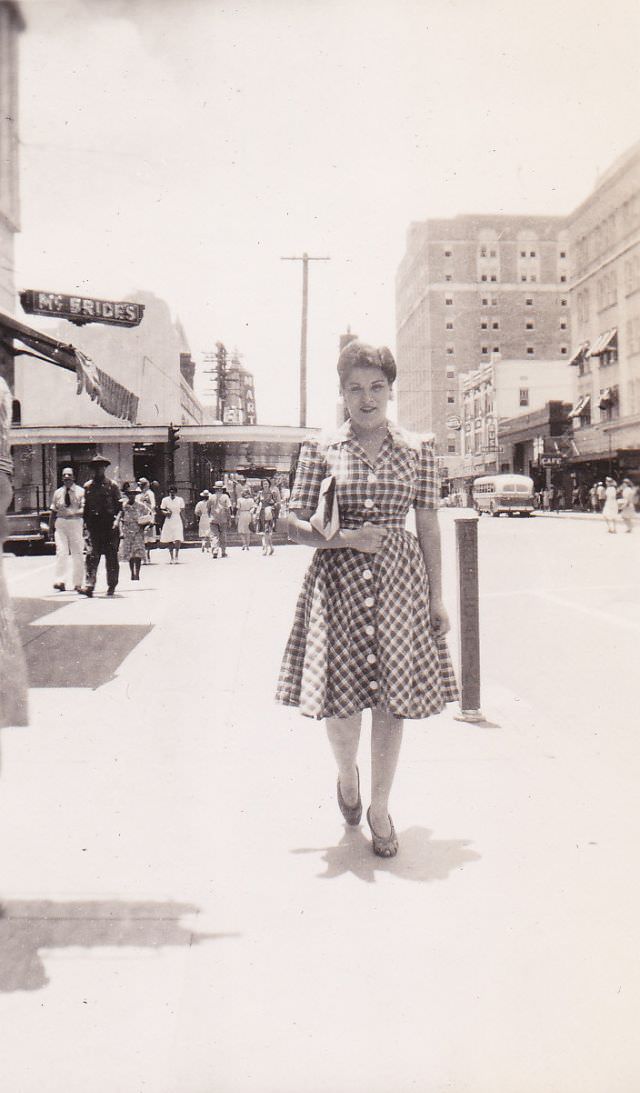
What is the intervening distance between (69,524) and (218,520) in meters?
2.96

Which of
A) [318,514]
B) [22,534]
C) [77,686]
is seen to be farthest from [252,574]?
[318,514]

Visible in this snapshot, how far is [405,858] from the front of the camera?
2.73 m

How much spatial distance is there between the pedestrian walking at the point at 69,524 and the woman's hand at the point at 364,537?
8068mm

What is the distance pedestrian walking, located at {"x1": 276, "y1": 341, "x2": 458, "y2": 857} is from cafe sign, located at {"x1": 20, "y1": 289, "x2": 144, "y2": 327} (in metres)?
1.45

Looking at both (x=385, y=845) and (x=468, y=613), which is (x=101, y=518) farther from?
(x=385, y=845)

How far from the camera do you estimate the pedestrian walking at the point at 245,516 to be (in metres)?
14.9

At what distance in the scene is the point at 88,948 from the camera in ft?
7.21

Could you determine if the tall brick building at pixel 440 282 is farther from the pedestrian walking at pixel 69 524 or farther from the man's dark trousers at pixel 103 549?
the pedestrian walking at pixel 69 524

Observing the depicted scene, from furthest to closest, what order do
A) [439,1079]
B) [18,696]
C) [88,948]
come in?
[18,696] < [88,948] < [439,1079]

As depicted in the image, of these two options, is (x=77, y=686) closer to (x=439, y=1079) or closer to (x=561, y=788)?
(x=561, y=788)

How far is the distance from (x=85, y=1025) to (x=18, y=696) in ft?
2.89

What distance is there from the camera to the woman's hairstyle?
99.9 inches

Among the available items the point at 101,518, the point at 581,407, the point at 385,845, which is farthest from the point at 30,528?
the point at 581,407

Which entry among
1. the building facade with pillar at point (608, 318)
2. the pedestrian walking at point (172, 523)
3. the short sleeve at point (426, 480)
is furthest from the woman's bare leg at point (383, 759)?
the pedestrian walking at point (172, 523)
